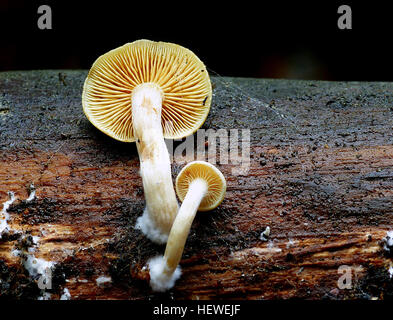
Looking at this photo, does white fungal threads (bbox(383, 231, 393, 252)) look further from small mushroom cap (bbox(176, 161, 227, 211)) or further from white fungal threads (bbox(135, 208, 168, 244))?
white fungal threads (bbox(135, 208, 168, 244))

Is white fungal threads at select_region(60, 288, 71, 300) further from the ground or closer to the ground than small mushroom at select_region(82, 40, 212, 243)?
closer to the ground

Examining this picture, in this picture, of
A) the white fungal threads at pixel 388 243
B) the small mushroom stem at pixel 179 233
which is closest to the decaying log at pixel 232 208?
the white fungal threads at pixel 388 243

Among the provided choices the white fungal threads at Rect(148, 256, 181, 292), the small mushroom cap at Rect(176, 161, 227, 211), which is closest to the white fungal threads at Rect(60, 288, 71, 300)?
the white fungal threads at Rect(148, 256, 181, 292)

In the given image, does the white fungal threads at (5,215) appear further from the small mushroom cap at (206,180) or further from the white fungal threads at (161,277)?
the small mushroom cap at (206,180)

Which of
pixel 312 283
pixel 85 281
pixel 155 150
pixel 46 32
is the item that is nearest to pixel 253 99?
pixel 155 150

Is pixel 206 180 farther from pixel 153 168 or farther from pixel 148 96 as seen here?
pixel 148 96
